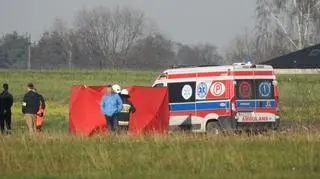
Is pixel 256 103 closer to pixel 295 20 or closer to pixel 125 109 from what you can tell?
pixel 125 109

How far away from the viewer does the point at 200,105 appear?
72.7 ft

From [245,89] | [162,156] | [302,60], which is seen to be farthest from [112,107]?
[302,60]

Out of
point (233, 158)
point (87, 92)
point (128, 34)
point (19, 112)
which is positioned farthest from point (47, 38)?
point (233, 158)

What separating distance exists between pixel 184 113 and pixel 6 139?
7.21m

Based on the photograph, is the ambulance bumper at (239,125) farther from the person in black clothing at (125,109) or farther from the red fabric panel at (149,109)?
the person in black clothing at (125,109)

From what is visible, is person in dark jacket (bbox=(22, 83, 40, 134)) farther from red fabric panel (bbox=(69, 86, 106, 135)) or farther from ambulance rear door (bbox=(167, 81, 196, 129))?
ambulance rear door (bbox=(167, 81, 196, 129))

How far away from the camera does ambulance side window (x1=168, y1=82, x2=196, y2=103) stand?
882 inches

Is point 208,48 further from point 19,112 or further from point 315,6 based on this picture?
point 19,112

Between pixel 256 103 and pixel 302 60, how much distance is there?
4936 cm

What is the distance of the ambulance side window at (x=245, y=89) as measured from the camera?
21.4 metres

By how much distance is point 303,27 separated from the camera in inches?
3174

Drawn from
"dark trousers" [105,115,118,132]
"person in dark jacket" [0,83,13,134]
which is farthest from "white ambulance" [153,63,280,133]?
"person in dark jacket" [0,83,13,134]

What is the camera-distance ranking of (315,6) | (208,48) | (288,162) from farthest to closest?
1. (208,48)
2. (315,6)
3. (288,162)

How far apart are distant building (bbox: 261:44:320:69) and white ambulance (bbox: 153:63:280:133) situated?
47407 mm
